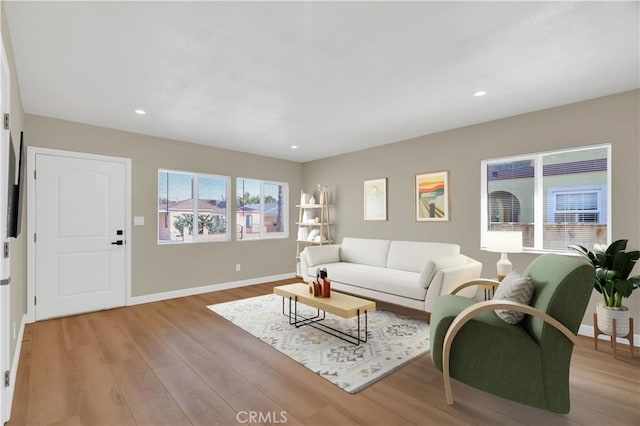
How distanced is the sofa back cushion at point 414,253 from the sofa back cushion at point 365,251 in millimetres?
116

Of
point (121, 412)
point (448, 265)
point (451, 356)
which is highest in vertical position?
point (448, 265)

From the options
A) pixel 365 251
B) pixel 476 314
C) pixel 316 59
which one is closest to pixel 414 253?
pixel 365 251

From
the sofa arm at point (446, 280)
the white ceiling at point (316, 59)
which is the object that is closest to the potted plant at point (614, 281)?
the sofa arm at point (446, 280)

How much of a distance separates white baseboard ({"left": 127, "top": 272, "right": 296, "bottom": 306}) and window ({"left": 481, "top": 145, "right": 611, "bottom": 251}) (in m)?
3.73

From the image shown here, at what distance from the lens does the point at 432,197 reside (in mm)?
4391

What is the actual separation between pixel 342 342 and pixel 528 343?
5.18 feet

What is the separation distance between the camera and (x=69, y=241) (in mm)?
3814

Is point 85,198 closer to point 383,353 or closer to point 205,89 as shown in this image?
point 205,89

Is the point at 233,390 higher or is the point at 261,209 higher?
Result: the point at 261,209

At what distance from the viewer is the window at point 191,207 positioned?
185 inches

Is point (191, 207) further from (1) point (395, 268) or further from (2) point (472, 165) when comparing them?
(2) point (472, 165)

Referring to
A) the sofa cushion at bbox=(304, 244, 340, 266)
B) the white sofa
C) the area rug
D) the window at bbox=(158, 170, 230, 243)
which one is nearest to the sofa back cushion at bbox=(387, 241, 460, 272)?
the white sofa

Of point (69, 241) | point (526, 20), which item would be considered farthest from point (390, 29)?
point (69, 241)

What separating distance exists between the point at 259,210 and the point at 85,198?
2694 millimetres
